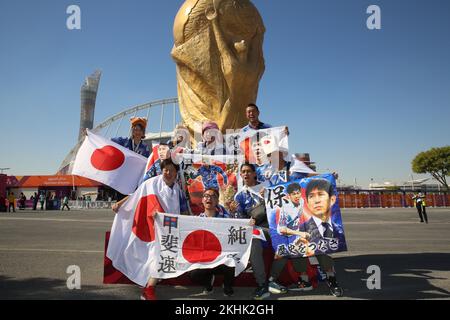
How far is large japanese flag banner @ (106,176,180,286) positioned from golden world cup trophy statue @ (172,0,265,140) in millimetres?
6415

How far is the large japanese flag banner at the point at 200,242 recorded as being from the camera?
4117 millimetres

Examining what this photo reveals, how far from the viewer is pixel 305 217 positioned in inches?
170

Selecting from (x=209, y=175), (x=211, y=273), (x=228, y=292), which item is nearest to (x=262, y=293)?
(x=228, y=292)

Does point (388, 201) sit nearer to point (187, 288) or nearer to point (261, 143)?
point (261, 143)

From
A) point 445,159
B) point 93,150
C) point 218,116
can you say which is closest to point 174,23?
point 218,116

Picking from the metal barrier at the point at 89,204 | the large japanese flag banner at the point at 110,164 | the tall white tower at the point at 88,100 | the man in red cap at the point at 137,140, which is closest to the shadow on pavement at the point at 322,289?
the large japanese flag banner at the point at 110,164

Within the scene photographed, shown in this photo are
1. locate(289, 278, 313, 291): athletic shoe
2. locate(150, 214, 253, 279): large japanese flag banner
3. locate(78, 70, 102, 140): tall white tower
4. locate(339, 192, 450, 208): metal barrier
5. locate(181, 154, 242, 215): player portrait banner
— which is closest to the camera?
locate(150, 214, 253, 279): large japanese flag banner

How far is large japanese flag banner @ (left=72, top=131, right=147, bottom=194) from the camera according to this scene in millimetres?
5129

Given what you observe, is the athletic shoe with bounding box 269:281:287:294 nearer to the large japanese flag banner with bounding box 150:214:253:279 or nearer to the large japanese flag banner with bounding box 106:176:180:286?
the large japanese flag banner with bounding box 150:214:253:279

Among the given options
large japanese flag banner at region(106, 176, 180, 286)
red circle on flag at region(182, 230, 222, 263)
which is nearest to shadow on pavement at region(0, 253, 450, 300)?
large japanese flag banner at region(106, 176, 180, 286)

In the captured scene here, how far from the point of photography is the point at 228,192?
5.68m

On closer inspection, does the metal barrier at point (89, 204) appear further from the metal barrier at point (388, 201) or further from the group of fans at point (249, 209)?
the group of fans at point (249, 209)

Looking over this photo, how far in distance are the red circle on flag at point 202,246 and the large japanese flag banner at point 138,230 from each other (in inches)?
17.9
